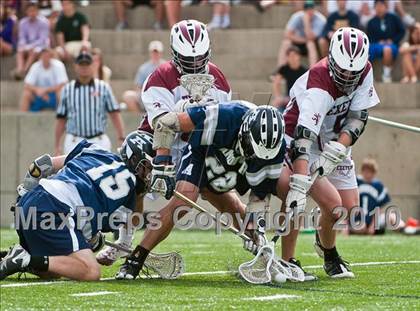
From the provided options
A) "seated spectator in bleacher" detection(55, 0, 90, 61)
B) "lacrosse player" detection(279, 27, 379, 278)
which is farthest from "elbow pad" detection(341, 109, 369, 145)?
"seated spectator in bleacher" detection(55, 0, 90, 61)

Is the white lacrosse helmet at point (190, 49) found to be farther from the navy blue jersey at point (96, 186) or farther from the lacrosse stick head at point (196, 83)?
the navy blue jersey at point (96, 186)

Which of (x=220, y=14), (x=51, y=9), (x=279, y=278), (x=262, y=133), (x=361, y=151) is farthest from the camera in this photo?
(x=51, y=9)

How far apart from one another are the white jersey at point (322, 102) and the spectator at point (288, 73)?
20.4 feet

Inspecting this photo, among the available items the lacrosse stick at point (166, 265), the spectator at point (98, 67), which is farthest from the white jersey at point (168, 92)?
the spectator at point (98, 67)

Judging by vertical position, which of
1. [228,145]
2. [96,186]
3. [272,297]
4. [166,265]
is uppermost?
[228,145]

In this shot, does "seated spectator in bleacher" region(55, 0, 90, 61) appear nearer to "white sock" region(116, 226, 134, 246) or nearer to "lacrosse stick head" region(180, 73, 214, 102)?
"white sock" region(116, 226, 134, 246)

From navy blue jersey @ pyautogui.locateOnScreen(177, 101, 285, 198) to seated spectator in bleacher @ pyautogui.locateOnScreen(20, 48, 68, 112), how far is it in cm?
747

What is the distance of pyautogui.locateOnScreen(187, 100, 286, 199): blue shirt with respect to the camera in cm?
695

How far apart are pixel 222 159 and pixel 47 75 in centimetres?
771

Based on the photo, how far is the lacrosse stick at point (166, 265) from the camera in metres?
7.29

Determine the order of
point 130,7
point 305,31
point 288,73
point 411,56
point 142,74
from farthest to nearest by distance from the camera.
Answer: point 130,7, point 305,31, point 411,56, point 142,74, point 288,73

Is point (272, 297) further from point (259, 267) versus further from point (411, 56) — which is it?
point (411, 56)

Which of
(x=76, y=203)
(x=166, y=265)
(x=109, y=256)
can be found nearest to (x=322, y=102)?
(x=166, y=265)

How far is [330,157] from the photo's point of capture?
7.25 meters
